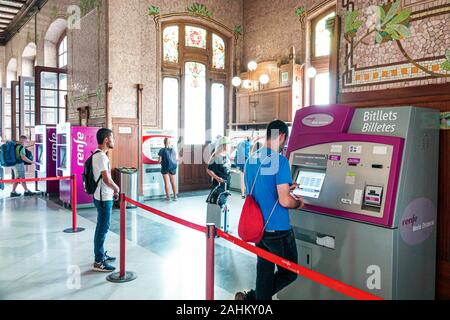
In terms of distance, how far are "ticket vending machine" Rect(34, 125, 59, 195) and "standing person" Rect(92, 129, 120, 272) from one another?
535cm

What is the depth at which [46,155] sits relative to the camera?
8781 mm

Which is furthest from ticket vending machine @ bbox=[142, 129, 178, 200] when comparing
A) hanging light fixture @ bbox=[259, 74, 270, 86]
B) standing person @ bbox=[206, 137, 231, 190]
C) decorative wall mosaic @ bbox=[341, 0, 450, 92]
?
decorative wall mosaic @ bbox=[341, 0, 450, 92]

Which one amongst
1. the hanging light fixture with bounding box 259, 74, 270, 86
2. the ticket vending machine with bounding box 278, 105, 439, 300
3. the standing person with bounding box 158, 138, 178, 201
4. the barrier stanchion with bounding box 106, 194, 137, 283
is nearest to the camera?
the ticket vending machine with bounding box 278, 105, 439, 300

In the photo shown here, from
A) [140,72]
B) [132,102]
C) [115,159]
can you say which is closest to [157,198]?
[115,159]

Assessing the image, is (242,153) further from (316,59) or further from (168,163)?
(316,59)

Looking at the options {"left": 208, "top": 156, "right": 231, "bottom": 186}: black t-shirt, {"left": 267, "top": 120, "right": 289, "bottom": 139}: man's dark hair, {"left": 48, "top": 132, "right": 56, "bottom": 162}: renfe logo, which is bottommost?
{"left": 208, "top": 156, "right": 231, "bottom": 186}: black t-shirt

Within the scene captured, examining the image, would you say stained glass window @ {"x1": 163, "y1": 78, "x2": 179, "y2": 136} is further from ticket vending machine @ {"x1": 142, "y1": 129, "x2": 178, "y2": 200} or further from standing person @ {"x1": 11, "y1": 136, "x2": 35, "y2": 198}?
standing person @ {"x1": 11, "y1": 136, "x2": 35, "y2": 198}

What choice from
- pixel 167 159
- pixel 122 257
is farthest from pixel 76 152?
pixel 122 257

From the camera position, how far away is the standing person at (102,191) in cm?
399

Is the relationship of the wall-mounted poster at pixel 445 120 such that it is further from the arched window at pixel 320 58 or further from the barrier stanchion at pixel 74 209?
the arched window at pixel 320 58

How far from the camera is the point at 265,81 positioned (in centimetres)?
961

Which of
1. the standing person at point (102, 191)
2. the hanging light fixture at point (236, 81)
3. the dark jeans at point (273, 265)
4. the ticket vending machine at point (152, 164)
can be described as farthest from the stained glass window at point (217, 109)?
the dark jeans at point (273, 265)

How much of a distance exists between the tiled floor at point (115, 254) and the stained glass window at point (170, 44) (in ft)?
15.4

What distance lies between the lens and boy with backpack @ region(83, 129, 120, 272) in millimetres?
3988
